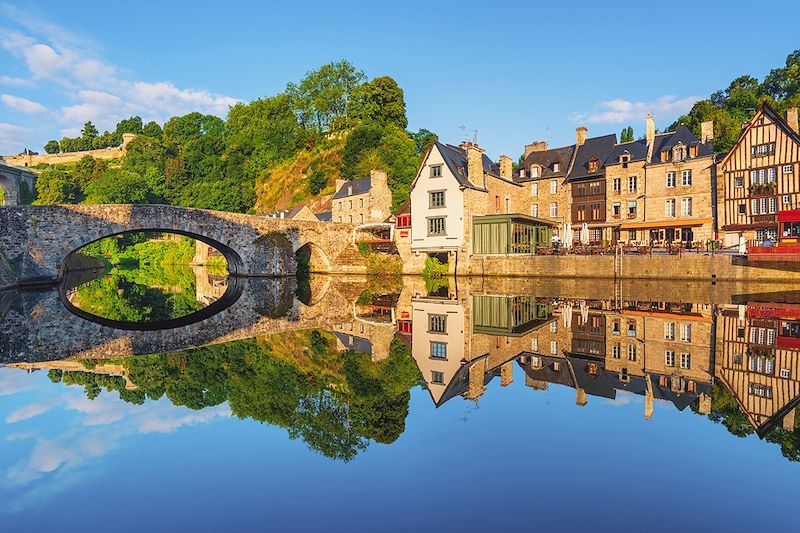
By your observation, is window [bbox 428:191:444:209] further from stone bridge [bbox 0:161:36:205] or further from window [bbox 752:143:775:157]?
stone bridge [bbox 0:161:36:205]

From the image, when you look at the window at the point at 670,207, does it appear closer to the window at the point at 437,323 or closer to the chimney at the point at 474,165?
the chimney at the point at 474,165

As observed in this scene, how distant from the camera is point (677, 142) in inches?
1396

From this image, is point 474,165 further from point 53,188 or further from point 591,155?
point 53,188

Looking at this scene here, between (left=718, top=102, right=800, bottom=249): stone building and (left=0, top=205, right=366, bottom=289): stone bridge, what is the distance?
2698 centimetres

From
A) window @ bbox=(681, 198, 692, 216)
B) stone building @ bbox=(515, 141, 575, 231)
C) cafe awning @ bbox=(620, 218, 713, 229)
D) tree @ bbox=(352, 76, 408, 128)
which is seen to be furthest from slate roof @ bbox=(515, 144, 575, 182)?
tree @ bbox=(352, 76, 408, 128)

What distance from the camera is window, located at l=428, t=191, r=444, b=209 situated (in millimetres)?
34844

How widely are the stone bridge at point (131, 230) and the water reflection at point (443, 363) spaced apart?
971cm

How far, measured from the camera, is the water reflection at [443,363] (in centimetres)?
714

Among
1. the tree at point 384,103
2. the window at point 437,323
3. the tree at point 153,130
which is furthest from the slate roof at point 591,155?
the tree at point 153,130

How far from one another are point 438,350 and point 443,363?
148 centimetres

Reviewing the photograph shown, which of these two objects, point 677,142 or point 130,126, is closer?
point 677,142

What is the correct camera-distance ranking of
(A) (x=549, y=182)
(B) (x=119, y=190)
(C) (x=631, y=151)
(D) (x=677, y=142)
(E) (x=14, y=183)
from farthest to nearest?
(E) (x=14, y=183), (B) (x=119, y=190), (A) (x=549, y=182), (C) (x=631, y=151), (D) (x=677, y=142)

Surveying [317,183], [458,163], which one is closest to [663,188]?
[458,163]

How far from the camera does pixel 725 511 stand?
14.7 ft
